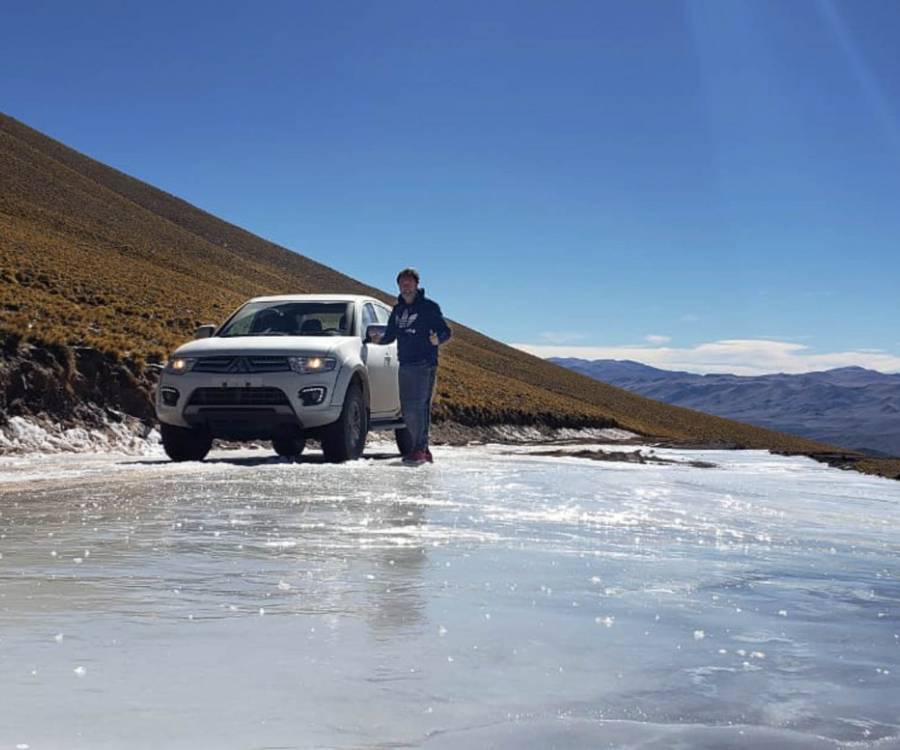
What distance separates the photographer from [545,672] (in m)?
2.96

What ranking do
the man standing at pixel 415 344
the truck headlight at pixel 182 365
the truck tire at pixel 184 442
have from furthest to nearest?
the man standing at pixel 415 344
the truck tire at pixel 184 442
the truck headlight at pixel 182 365

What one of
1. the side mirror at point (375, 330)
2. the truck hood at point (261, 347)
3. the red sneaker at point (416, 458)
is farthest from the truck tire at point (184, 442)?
the red sneaker at point (416, 458)

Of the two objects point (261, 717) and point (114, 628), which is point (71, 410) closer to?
point (114, 628)

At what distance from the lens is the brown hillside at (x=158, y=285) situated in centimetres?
2869

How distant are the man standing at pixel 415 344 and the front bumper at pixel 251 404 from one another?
128 centimetres

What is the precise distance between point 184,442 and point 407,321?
291cm

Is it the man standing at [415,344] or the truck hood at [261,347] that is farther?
the man standing at [415,344]

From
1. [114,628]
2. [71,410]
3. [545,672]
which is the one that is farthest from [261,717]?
[71,410]

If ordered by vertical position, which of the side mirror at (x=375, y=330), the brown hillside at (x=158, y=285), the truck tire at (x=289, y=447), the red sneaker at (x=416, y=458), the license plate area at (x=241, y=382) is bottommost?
the red sneaker at (x=416, y=458)

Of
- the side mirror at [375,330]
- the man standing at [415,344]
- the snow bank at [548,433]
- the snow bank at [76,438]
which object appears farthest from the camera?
the snow bank at [548,433]

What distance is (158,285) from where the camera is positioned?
5109 centimetres

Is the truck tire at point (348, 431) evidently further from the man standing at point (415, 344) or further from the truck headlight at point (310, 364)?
the man standing at point (415, 344)

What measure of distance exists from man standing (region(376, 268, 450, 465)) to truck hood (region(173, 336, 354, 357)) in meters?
0.82

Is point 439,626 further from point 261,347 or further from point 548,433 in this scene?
point 548,433
